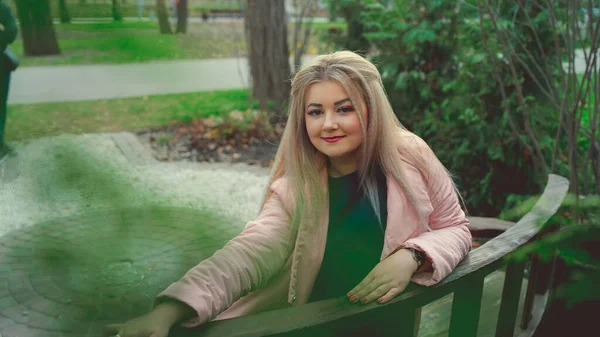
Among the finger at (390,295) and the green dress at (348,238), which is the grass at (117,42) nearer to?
the finger at (390,295)

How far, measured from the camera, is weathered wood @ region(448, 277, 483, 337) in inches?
52.5

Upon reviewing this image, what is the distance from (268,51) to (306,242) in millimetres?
5954

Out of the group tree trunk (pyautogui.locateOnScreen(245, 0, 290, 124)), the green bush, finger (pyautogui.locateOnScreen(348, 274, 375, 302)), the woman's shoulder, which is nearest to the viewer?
finger (pyautogui.locateOnScreen(348, 274, 375, 302))

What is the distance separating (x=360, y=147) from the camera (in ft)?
4.84

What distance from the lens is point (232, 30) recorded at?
0.75 metres

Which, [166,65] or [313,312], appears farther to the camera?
[313,312]

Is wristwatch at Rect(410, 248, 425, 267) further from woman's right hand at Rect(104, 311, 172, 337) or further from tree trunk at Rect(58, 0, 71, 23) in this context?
tree trunk at Rect(58, 0, 71, 23)

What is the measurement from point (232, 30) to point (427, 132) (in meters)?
4.49

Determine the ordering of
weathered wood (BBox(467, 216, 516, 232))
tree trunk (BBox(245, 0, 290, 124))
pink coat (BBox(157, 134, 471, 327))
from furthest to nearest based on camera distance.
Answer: tree trunk (BBox(245, 0, 290, 124)) → weathered wood (BBox(467, 216, 516, 232)) → pink coat (BBox(157, 134, 471, 327))

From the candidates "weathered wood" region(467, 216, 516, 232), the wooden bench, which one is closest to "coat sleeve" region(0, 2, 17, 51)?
the wooden bench

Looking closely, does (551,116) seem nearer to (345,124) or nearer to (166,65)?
(345,124)

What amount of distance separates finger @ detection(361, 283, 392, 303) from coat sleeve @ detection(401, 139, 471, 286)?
149 millimetres

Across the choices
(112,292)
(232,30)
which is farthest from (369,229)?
(112,292)

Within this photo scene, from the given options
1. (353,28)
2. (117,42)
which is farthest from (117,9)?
(353,28)
